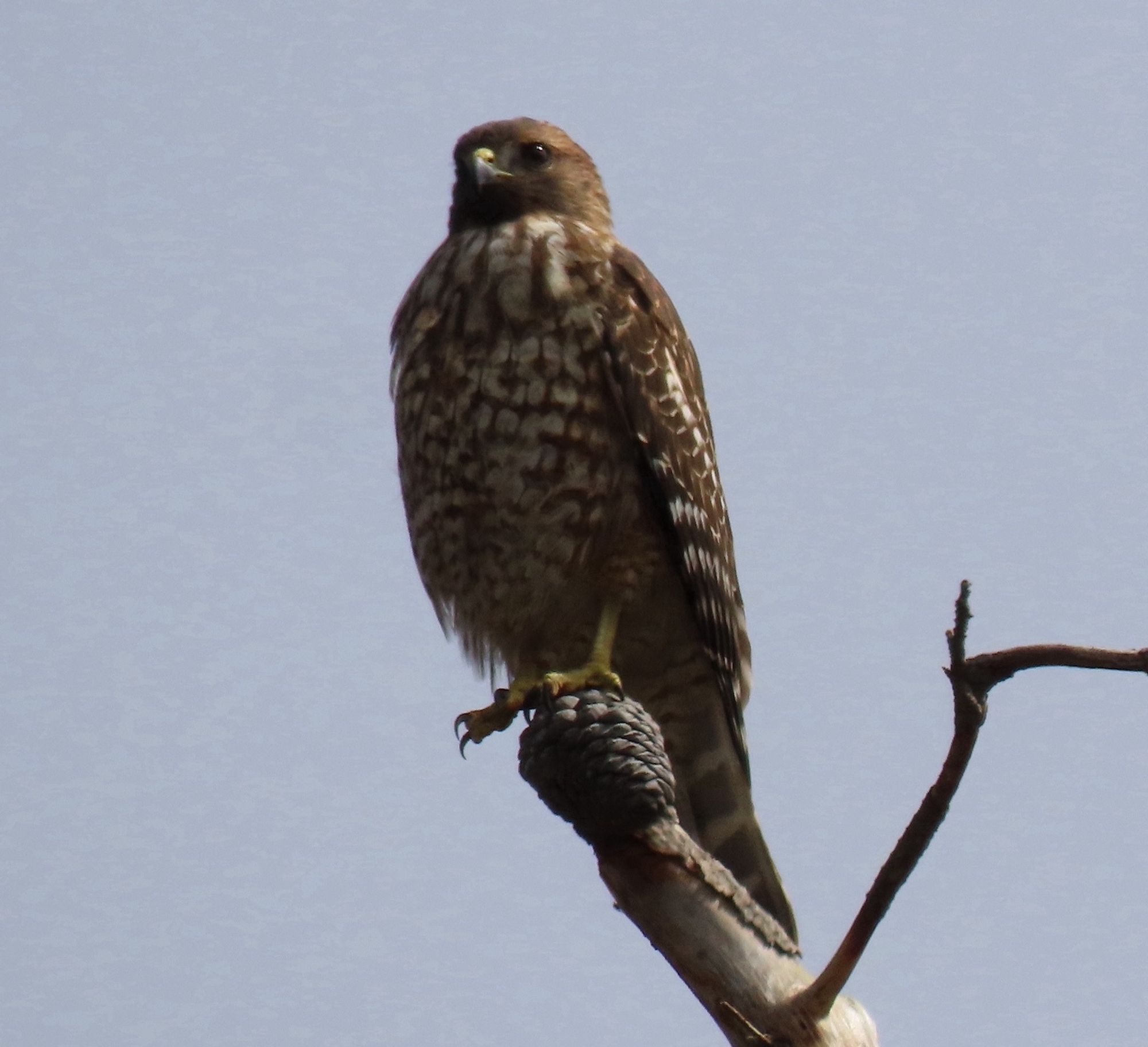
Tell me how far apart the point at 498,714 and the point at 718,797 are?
0.76 m

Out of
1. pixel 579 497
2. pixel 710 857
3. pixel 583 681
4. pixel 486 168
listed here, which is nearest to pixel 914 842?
pixel 710 857

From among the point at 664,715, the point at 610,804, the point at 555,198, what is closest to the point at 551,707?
the point at 610,804

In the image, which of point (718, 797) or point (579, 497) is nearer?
point (579, 497)

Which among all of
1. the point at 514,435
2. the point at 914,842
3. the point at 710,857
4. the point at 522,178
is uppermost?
the point at 522,178

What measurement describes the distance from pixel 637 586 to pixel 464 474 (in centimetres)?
55

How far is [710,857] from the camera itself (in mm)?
3199

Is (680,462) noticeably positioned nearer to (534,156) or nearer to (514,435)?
(514,435)

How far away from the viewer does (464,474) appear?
4672 millimetres

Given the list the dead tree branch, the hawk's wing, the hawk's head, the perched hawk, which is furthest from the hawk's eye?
the dead tree branch

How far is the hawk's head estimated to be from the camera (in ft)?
17.4

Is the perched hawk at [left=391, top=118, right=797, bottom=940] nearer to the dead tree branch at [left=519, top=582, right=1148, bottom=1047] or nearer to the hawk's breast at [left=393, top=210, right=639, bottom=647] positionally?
the hawk's breast at [left=393, top=210, right=639, bottom=647]

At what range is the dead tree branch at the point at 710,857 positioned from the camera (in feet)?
8.88

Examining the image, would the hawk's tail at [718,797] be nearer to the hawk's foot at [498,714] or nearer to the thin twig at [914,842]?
the hawk's foot at [498,714]

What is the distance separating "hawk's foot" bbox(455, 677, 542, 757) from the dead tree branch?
737 mm
